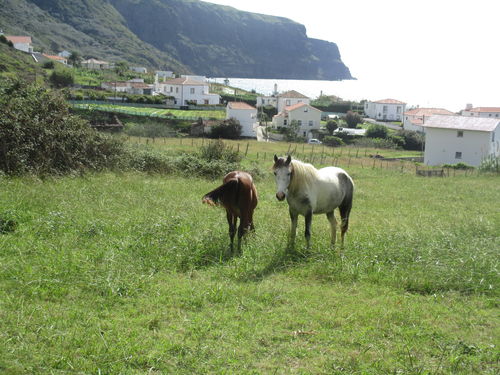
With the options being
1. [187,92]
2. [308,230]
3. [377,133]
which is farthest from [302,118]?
[308,230]

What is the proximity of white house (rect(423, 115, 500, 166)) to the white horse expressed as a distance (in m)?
42.2

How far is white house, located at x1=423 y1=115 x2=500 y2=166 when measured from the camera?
4759cm

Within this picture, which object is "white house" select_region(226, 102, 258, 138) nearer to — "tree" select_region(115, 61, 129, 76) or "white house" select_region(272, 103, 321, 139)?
"white house" select_region(272, 103, 321, 139)

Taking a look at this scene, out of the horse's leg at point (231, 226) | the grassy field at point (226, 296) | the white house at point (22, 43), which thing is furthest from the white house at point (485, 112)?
the horse's leg at point (231, 226)

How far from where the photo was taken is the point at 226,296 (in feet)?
22.3

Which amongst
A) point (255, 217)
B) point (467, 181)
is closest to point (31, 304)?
point (255, 217)

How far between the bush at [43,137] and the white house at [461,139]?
39.5 m

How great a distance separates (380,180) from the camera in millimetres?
26234

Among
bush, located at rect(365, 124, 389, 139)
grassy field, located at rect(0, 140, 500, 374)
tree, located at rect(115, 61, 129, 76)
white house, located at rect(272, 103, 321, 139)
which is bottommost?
grassy field, located at rect(0, 140, 500, 374)

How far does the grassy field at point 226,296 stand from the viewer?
5113 mm

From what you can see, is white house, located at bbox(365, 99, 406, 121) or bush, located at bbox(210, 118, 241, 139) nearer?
bush, located at bbox(210, 118, 241, 139)

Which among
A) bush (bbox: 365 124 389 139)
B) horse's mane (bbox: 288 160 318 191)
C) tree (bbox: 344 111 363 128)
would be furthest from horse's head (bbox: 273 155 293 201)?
tree (bbox: 344 111 363 128)

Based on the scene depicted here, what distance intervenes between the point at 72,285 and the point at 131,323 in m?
1.42

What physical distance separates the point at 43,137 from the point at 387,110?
10519cm
